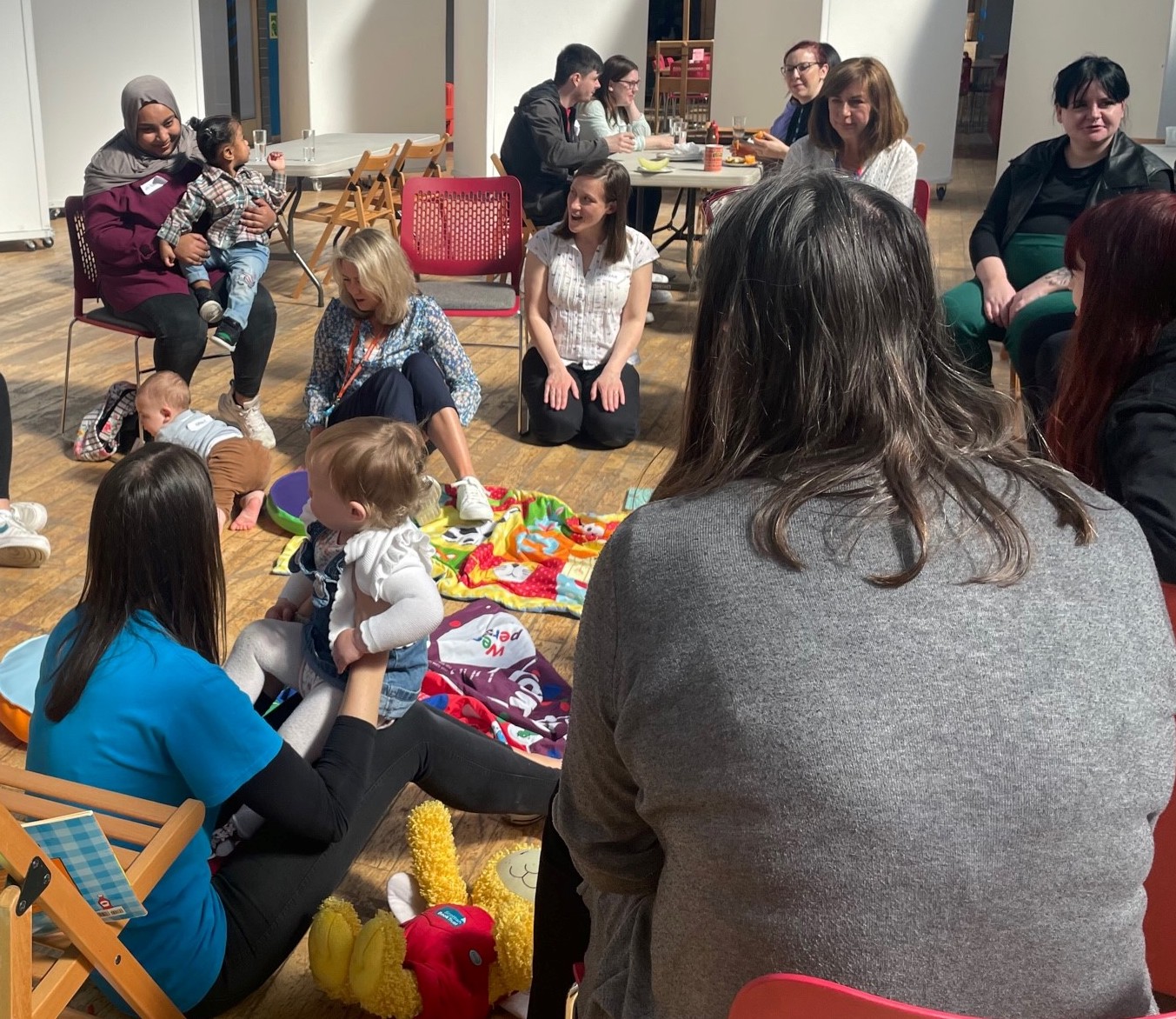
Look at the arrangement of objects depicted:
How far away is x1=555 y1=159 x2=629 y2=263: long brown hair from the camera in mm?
4605

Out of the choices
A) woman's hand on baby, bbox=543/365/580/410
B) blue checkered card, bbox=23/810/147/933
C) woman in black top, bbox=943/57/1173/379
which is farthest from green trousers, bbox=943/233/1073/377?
blue checkered card, bbox=23/810/147/933

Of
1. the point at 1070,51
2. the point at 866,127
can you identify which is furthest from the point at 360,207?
the point at 1070,51

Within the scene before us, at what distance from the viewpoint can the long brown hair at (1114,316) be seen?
2320 mm

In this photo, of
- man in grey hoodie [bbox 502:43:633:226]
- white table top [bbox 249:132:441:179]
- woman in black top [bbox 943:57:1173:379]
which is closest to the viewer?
woman in black top [bbox 943:57:1173:379]

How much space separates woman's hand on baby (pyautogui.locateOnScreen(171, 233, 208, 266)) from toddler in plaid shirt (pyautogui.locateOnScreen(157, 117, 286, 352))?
0.05ft

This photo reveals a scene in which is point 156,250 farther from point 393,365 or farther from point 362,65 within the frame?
point 362,65

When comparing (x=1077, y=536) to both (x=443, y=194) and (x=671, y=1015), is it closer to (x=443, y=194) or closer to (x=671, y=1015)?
(x=671, y=1015)

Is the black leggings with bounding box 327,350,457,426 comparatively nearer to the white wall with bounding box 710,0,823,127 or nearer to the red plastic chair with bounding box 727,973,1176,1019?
the red plastic chair with bounding box 727,973,1176,1019

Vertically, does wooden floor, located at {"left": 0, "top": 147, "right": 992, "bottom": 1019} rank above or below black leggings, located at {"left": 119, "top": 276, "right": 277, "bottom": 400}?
below

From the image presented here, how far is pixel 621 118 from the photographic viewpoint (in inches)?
320

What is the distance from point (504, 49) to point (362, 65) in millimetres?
1962

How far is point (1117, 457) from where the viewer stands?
82.0 inches

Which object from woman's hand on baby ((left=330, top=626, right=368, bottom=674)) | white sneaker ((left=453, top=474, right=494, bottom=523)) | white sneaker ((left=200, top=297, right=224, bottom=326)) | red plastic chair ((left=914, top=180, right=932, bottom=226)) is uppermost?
red plastic chair ((left=914, top=180, right=932, bottom=226))

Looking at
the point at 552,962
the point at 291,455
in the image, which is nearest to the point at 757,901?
the point at 552,962
